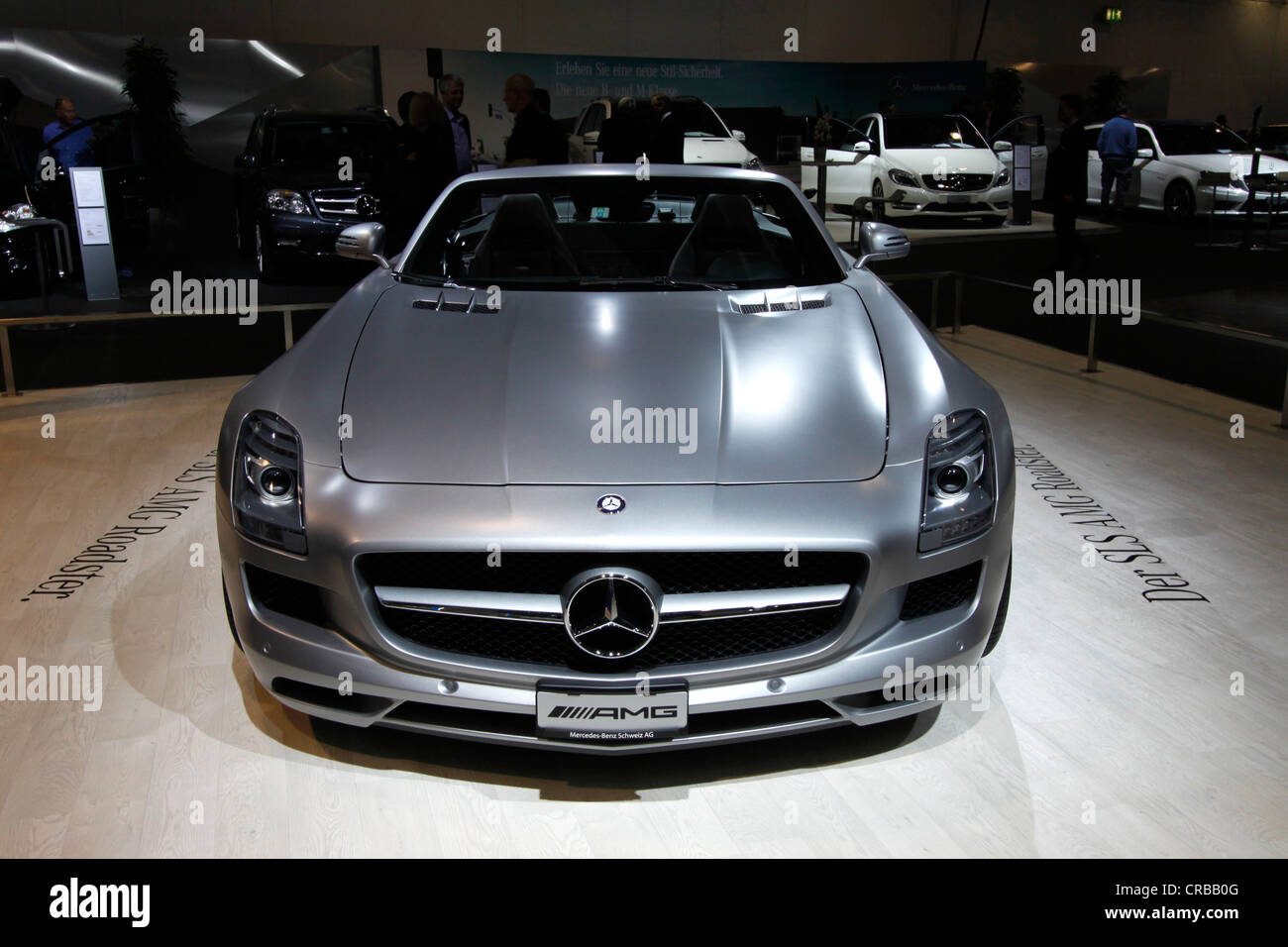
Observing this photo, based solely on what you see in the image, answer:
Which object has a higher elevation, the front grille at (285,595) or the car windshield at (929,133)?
the car windshield at (929,133)

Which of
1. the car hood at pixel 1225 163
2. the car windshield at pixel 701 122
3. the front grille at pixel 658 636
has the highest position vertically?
the car windshield at pixel 701 122

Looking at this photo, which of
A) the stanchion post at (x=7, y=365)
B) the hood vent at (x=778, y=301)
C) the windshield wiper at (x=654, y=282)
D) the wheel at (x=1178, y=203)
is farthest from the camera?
the wheel at (x=1178, y=203)

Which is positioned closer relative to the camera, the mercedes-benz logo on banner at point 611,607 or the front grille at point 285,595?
the mercedes-benz logo on banner at point 611,607

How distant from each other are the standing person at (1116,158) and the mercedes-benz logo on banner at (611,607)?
516 inches

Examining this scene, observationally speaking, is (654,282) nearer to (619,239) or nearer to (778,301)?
(778,301)

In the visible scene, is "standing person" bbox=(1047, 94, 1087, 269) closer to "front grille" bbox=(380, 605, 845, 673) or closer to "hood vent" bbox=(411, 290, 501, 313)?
"hood vent" bbox=(411, 290, 501, 313)

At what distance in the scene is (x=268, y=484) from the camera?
235 cm

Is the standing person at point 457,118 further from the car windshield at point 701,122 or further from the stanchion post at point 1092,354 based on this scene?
the car windshield at point 701,122

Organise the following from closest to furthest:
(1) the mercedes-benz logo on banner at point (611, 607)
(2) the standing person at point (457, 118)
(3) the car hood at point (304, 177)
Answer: (1) the mercedes-benz logo on banner at point (611, 607) → (2) the standing person at point (457, 118) → (3) the car hood at point (304, 177)

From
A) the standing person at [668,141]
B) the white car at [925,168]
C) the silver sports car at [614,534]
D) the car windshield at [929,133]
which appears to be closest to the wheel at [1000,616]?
the silver sports car at [614,534]

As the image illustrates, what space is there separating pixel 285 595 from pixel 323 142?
26.2ft

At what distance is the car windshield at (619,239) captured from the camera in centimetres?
331

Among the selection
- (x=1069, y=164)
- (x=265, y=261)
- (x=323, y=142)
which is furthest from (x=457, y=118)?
(x=1069, y=164)

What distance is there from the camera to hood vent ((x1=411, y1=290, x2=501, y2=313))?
2.98 metres
